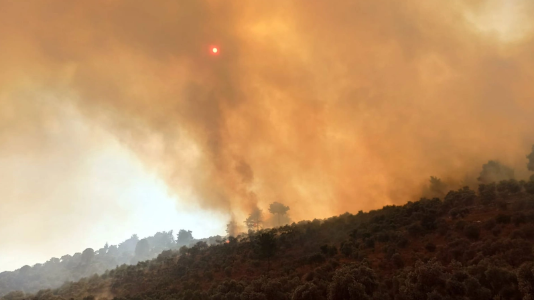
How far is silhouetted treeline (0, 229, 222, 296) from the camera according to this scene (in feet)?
239

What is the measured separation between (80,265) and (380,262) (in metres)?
106

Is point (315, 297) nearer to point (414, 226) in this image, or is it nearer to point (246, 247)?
point (414, 226)

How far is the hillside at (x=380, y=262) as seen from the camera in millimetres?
17891

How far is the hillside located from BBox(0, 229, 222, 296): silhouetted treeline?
27.9m

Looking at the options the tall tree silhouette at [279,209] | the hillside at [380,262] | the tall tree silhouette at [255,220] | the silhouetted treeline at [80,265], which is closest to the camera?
the hillside at [380,262]

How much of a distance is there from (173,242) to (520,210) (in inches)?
5024

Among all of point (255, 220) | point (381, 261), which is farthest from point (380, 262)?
point (255, 220)

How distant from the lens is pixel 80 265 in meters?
93.9

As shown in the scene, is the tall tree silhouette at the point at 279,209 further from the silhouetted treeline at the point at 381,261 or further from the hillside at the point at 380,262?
the hillside at the point at 380,262

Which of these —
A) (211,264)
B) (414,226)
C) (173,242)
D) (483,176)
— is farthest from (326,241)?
(173,242)

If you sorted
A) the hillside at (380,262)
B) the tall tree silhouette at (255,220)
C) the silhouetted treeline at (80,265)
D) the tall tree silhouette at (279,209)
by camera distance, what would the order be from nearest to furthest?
the hillside at (380,262)
the silhouetted treeline at (80,265)
the tall tree silhouette at (255,220)
the tall tree silhouette at (279,209)

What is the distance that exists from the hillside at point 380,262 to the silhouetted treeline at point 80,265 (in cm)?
2788

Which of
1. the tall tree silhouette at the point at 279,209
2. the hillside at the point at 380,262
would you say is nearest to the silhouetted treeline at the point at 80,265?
the tall tree silhouette at the point at 279,209

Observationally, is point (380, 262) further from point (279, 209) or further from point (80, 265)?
point (80, 265)
